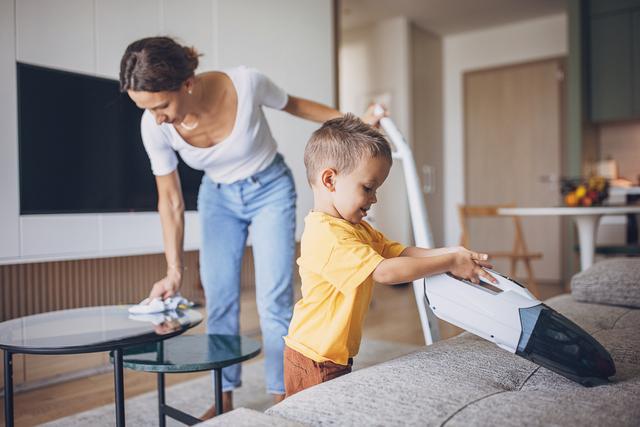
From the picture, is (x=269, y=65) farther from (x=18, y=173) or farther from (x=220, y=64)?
(x=18, y=173)

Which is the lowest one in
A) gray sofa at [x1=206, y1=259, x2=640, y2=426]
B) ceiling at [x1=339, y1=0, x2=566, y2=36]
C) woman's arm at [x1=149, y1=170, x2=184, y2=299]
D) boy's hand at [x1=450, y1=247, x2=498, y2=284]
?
gray sofa at [x1=206, y1=259, x2=640, y2=426]

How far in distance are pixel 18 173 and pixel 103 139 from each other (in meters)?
0.47

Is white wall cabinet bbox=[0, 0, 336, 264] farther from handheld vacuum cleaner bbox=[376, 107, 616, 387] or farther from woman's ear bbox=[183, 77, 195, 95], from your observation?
handheld vacuum cleaner bbox=[376, 107, 616, 387]

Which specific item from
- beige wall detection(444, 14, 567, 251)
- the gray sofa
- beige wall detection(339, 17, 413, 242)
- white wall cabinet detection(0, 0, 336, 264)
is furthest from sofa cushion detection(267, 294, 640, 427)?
beige wall detection(444, 14, 567, 251)

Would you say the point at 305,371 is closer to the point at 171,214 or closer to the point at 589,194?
the point at 171,214

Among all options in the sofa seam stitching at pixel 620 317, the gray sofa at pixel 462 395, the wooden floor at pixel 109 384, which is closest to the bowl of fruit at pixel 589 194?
the wooden floor at pixel 109 384

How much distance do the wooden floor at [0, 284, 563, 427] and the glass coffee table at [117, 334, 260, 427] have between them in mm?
684

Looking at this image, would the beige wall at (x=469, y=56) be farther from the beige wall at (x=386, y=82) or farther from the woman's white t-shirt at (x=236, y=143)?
the woman's white t-shirt at (x=236, y=143)

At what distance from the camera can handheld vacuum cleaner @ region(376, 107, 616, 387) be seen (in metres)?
0.98

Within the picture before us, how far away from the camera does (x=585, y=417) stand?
84 cm

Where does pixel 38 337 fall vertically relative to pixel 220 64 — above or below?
below

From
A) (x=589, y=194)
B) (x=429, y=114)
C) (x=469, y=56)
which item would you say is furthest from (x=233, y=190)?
(x=469, y=56)

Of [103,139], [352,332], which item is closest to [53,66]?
[103,139]

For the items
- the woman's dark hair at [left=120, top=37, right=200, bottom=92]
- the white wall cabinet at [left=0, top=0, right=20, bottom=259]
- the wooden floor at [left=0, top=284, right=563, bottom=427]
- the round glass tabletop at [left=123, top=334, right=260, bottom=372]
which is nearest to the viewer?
the round glass tabletop at [left=123, top=334, right=260, bottom=372]
